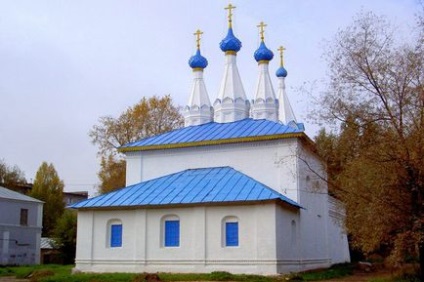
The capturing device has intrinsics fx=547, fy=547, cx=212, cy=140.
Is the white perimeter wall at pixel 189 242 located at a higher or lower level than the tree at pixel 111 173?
lower

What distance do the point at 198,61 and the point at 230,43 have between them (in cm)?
226

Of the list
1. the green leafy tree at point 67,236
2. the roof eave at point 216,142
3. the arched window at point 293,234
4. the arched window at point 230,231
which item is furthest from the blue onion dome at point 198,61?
the green leafy tree at point 67,236

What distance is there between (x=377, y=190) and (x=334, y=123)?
2.46 m

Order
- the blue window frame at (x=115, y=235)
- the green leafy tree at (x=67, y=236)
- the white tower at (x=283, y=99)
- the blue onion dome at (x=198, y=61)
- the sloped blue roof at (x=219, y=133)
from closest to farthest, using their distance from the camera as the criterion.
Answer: the blue window frame at (x=115, y=235), the sloped blue roof at (x=219, y=133), the blue onion dome at (x=198, y=61), the white tower at (x=283, y=99), the green leafy tree at (x=67, y=236)

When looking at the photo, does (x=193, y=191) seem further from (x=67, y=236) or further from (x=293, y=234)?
(x=67, y=236)

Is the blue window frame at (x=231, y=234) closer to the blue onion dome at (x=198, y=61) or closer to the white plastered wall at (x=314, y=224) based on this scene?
the white plastered wall at (x=314, y=224)

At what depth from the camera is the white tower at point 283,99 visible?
3606 centimetres

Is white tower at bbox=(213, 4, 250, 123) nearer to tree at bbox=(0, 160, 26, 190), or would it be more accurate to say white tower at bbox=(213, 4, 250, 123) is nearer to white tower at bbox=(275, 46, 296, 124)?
white tower at bbox=(275, 46, 296, 124)

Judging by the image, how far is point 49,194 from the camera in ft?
168

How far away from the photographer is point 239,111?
29203 mm

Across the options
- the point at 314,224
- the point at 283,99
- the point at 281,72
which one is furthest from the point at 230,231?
the point at 281,72

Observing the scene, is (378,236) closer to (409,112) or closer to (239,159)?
(409,112)

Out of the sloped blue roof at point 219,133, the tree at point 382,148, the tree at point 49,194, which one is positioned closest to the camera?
the tree at point 382,148

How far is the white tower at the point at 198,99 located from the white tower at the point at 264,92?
2670 millimetres
